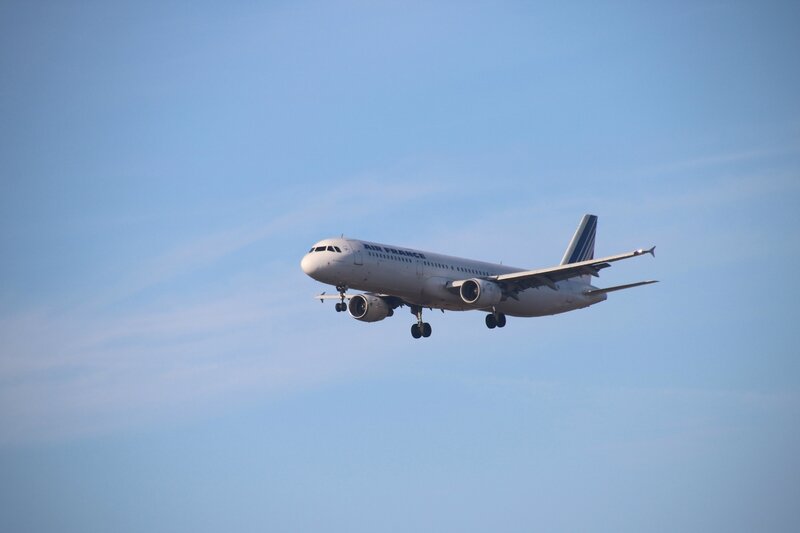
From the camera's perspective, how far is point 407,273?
2965 inches

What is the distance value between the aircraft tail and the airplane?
6766 mm

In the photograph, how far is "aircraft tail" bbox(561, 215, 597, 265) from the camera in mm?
94000

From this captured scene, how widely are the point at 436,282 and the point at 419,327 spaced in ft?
18.2

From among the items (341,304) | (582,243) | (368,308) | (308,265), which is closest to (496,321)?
(368,308)

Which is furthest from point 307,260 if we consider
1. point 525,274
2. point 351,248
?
point 525,274

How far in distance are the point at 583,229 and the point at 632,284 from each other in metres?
17.7

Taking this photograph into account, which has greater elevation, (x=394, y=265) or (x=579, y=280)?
(x=579, y=280)

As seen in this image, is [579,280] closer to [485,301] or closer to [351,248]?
[485,301]

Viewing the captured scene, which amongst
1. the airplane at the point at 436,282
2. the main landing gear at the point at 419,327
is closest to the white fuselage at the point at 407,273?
the airplane at the point at 436,282

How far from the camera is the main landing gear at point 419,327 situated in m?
81.1

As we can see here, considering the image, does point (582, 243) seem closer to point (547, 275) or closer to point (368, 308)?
point (547, 275)

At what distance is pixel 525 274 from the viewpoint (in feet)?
257

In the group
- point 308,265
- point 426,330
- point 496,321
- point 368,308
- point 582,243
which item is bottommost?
point 308,265

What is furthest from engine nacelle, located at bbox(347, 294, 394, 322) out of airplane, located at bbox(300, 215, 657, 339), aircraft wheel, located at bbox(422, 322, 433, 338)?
aircraft wheel, located at bbox(422, 322, 433, 338)
